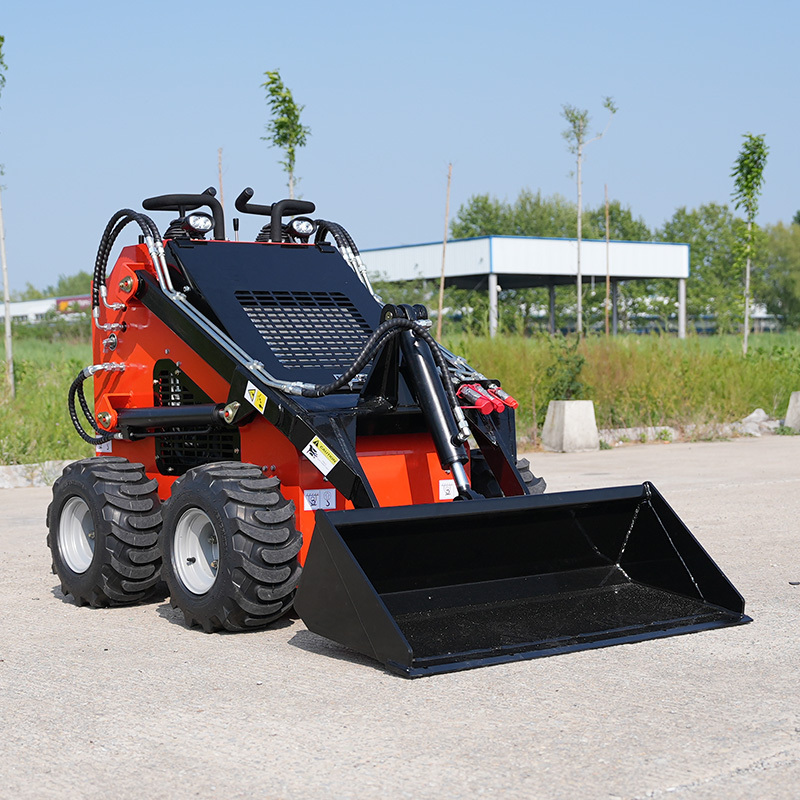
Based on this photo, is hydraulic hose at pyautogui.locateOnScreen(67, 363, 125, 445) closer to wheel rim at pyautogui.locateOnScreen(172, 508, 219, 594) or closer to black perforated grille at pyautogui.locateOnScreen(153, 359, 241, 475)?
black perforated grille at pyautogui.locateOnScreen(153, 359, 241, 475)

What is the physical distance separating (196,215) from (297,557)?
2515 mm

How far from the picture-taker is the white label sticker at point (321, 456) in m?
5.61

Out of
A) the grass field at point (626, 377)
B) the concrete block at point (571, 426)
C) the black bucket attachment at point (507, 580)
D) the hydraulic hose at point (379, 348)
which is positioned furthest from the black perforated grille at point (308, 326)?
the concrete block at point (571, 426)

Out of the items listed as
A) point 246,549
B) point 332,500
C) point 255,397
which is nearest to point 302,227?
point 255,397

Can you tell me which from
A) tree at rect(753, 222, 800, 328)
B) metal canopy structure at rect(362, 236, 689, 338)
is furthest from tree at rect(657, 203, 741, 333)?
metal canopy structure at rect(362, 236, 689, 338)

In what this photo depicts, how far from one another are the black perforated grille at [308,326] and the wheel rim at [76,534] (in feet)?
4.62

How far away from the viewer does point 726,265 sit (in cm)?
7538

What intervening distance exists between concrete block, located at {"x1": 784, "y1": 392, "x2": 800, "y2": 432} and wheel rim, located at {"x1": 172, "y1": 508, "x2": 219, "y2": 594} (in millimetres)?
14115

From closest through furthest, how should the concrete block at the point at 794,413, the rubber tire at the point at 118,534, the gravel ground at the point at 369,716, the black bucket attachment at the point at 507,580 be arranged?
1. the gravel ground at the point at 369,716
2. the black bucket attachment at the point at 507,580
3. the rubber tire at the point at 118,534
4. the concrete block at the point at 794,413

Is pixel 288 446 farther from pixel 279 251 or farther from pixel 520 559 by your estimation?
pixel 279 251

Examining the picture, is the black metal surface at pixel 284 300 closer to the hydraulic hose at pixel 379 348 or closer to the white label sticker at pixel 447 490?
the hydraulic hose at pixel 379 348

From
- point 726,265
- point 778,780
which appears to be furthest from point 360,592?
point 726,265

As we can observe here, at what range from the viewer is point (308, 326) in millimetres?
6836

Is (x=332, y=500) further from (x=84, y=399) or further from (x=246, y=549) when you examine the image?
(x=84, y=399)
